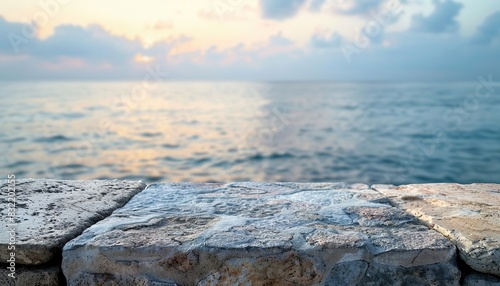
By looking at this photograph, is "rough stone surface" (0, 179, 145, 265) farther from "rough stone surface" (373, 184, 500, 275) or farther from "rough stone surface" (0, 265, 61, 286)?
"rough stone surface" (373, 184, 500, 275)

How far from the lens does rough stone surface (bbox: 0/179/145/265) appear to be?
1.85 m

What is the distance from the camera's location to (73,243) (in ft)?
6.07

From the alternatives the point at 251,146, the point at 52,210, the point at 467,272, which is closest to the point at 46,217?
the point at 52,210

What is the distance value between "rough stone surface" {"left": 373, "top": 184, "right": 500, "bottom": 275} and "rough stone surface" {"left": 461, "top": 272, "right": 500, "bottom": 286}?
0.04 m

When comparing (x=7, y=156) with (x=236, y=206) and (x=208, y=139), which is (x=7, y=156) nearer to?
(x=208, y=139)

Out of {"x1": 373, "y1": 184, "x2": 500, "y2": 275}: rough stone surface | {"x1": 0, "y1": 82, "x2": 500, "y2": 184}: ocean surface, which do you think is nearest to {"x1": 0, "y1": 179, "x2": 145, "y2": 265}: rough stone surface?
{"x1": 373, "y1": 184, "x2": 500, "y2": 275}: rough stone surface

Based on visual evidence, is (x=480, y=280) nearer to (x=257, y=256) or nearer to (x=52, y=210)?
(x=257, y=256)

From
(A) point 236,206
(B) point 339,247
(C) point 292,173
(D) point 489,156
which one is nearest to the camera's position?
(B) point 339,247

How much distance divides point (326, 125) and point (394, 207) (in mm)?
23272

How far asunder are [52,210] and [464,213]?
212 cm

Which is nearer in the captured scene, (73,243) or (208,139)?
(73,243)

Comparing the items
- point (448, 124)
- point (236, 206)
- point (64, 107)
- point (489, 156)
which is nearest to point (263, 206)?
point (236, 206)

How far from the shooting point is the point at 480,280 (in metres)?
1.83

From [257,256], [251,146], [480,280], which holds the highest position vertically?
[257,256]
